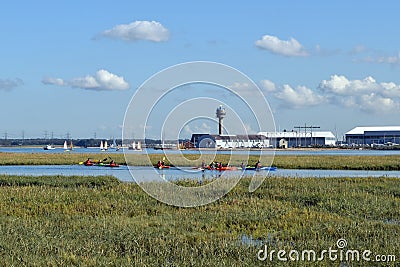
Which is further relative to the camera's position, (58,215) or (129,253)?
(58,215)

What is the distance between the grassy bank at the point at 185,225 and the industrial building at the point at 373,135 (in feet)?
448

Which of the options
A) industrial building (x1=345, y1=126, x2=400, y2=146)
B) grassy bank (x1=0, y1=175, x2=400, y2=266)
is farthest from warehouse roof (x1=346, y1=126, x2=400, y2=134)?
grassy bank (x1=0, y1=175, x2=400, y2=266)

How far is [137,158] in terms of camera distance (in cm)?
6156

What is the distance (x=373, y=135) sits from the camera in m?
163

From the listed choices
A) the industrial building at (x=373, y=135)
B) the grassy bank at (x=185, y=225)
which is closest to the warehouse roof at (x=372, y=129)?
the industrial building at (x=373, y=135)

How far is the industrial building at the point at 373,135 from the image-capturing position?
160 meters

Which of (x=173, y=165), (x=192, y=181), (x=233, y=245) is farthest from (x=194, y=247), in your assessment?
(x=173, y=165)

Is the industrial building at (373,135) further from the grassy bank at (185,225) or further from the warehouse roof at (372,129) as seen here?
Answer: the grassy bank at (185,225)

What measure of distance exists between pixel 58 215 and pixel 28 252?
20.1 feet

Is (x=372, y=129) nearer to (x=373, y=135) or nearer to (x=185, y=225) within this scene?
(x=373, y=135)

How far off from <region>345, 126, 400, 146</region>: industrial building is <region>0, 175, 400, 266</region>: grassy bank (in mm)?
136621

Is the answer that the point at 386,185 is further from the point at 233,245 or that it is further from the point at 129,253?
the point at 129,253

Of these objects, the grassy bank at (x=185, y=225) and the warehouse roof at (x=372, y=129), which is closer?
the grassy bank at (x=185, y=225)

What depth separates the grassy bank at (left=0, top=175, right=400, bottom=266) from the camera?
14953 mm
